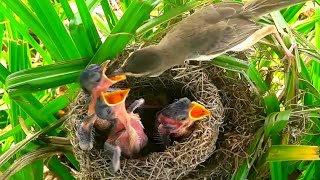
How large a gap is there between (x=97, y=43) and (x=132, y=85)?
0.13 metres

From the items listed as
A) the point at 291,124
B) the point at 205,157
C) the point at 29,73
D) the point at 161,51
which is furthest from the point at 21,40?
the point at 291,124

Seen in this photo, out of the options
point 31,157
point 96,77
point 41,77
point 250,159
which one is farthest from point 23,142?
point 250,159

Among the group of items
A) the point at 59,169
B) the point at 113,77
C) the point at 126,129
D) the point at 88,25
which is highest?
the point at 88,25

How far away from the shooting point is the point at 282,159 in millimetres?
1084

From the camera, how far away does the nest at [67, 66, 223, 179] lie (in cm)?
107

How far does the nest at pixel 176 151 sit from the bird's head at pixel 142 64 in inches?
3.4

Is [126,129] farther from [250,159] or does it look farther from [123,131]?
[250,159]

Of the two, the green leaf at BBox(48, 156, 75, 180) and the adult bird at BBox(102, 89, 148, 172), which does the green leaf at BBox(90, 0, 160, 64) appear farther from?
the green leaf at BBox(48, 156, 75, 180)

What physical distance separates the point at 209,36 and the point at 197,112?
7.2 inches

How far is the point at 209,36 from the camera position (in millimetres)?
1181

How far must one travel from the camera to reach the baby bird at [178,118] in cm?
107

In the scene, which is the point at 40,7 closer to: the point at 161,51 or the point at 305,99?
the point at 161,51

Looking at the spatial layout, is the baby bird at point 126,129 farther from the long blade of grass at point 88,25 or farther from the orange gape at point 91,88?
the long blade of grass at point 88,25

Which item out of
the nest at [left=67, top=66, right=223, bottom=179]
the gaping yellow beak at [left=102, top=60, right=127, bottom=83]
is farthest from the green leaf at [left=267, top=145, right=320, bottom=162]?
the gaping yellow beak at [left=102, top=60, right=127, bottom=83]
